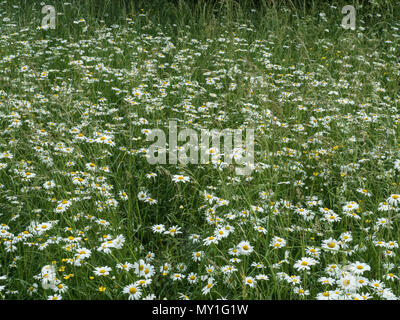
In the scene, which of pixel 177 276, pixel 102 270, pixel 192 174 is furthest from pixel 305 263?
pixel 102 270

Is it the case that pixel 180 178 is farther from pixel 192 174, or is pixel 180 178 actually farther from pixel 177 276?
pixel 177 276

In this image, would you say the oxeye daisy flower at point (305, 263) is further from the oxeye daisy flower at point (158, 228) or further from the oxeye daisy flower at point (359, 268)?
the oxeye daisy flower at point (158, 228)

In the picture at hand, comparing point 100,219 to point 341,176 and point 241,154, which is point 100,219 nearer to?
point 241,154

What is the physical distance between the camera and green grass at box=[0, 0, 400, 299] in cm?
227

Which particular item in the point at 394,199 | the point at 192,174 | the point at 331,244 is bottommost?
the point at 331,244

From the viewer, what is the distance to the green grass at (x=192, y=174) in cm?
227

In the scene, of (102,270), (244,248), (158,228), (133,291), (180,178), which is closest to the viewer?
(133,291)

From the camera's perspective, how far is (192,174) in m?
2.70

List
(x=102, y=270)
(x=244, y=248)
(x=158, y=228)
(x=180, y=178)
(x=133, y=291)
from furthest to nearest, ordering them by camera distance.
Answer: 1. (x=180, y=178)
2. (x=158, y=228)
3. (x=244, y=248)
4. (x=102, y=270)
5. (x=133, y=291)

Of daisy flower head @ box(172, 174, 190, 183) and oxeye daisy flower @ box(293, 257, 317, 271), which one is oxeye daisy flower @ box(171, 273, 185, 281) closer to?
oxeye daisy flower @ box(293, 257, 317, 271)

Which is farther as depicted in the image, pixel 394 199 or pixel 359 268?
pixel 394 199

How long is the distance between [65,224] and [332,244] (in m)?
1.53

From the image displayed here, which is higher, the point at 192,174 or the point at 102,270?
the point at 192,174

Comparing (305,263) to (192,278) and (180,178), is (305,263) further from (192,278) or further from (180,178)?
(180,178)
